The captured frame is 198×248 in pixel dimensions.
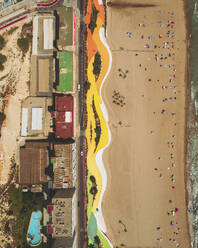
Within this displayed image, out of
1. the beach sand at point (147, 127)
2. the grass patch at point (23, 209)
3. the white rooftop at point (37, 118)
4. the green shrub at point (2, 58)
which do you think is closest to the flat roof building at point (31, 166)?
the grass patch at point (23, 209)

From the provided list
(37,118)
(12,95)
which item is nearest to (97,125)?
(37,118)

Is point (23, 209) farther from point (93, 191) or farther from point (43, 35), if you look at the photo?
point (43, 35)

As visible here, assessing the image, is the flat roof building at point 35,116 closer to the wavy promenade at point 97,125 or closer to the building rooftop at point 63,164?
the building rooftop at point 63,164

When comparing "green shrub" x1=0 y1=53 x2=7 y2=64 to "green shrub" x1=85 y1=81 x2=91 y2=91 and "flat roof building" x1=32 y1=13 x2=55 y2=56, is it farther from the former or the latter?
"green shrub" x1=85 y1=81 x2=91 y2=91

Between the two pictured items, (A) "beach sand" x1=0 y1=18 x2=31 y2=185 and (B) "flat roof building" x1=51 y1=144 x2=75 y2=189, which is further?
(A) "beach sand" x1=0 y1=18 x2=31 y2=185

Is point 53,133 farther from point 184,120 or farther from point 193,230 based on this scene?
point 193,230

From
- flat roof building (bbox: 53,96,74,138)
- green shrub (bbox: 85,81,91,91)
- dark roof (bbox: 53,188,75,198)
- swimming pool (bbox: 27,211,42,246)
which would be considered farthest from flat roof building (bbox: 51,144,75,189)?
green shrub (bbox: 85,81,91,91)
